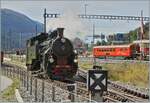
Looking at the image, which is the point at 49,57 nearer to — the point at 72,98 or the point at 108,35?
the point at 72,98

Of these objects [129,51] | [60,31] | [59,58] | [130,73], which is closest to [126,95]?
[59,58]

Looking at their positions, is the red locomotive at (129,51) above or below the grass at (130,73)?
above

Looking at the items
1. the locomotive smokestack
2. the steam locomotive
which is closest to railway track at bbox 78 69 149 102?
the steam locomotive

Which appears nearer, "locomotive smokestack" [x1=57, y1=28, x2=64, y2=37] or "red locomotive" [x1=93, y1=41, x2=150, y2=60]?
"locomotive smokestack" [x1=57, y1=28, x2=64, y2=37]

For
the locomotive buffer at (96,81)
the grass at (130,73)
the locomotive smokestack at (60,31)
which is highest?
the locomotive smokestack at (60,31)

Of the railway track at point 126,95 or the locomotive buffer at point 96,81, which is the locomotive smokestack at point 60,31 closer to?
the railway track at point 126,95

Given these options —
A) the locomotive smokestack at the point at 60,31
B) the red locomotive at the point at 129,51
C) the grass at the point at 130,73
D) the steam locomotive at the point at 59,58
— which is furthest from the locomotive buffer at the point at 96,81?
the red locomotive at the point at 129,51

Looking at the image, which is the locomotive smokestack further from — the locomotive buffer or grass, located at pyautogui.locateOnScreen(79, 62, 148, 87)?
the locomotive buffer

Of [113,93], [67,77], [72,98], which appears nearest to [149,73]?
[67,77]

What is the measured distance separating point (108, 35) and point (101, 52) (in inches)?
2616

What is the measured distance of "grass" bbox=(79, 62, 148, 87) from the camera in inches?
1337

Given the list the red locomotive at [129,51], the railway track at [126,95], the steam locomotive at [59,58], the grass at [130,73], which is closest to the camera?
the railway track at [126,95]

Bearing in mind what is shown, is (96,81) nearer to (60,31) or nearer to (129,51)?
(60,31)

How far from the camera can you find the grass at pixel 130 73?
3397 cm
